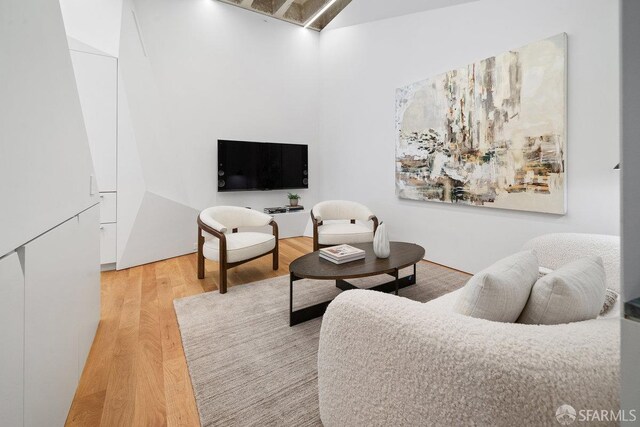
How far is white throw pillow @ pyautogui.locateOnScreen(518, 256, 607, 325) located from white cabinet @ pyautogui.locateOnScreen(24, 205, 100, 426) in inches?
67.1

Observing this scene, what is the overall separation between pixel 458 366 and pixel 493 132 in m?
2.93

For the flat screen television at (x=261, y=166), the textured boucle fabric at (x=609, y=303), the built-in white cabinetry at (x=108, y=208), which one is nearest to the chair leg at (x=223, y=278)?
the built-in white cabinetry at (x=108, y=208)

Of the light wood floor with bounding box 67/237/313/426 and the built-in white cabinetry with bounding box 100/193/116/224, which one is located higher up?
the built-in white cabinetry with bounding box 100/193/116/224

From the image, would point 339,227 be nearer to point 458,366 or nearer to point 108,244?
point 108,244

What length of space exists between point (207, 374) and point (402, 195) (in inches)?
123

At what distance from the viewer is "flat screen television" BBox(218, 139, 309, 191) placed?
4645 millimetres

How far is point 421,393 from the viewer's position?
2.54 ft

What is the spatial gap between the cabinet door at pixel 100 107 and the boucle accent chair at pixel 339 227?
2507 mm

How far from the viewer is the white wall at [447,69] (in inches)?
90.5

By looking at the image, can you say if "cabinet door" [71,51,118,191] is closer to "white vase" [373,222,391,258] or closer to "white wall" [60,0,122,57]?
"white wall" [60,0,122,57]

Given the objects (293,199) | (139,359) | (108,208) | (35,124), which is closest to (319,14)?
(293,199)

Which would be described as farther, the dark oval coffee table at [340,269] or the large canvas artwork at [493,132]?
the large canvas artwork at [493,132]

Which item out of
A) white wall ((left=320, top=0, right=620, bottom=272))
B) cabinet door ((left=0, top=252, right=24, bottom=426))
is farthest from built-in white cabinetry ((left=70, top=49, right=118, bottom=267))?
white wall ((left=320, top=0, right=620, bottom=272))

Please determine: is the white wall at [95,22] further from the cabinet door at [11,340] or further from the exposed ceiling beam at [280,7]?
the cabinet door at [11,340]
